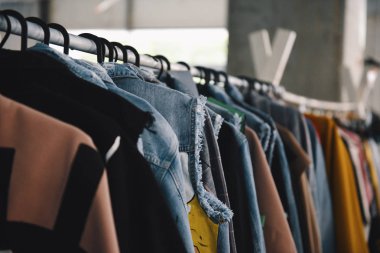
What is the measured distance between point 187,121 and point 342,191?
3.99 feet

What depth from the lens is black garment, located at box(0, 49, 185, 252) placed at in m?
0.71

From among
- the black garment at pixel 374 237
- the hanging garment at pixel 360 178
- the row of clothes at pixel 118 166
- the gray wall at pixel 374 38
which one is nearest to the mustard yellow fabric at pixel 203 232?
the row of clothes at pixel 118 166

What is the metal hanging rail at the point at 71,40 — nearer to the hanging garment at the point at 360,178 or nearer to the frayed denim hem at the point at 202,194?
the frayed denim hem at the point at 202,194

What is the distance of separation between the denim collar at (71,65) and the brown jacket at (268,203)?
60 cm

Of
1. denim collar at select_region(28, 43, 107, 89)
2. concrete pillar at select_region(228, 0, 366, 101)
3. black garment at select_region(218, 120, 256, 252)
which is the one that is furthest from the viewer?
concrete pillar at select_region(228, 0, 366, 101)

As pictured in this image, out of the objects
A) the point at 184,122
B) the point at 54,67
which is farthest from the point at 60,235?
the point at 184,122

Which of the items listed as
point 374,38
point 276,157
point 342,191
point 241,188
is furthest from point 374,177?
point 374,38

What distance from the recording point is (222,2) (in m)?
10.2

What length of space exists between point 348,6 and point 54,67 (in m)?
3.48

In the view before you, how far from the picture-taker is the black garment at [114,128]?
2.31 ft

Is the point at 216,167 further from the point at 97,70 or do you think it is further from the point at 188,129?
the point at 97,70

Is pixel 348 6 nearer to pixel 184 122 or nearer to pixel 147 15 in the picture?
pixel 184 122

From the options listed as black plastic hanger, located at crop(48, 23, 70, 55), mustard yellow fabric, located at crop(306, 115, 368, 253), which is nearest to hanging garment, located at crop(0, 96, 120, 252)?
black plastic hanger, located at crop(48, 23, 70, 55)

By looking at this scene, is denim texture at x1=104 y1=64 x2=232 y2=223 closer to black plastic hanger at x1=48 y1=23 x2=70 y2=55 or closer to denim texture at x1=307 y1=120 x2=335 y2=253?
black plastic hanger at x1=48 y1=23 x2=70 y2=55
